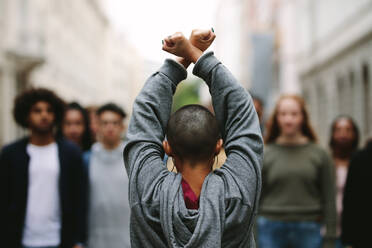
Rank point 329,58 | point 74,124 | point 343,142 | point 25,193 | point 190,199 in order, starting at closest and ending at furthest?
point 190,199, point 25,193, point 74,124, point 343,142, point 329,58

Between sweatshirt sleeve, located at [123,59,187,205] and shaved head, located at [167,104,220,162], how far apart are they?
97 mm

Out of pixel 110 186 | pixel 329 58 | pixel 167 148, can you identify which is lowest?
pixel 110 186

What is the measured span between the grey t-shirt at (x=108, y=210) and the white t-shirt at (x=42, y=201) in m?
0.55

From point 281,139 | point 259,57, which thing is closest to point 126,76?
point 259,57

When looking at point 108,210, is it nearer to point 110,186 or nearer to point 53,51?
point 110,186

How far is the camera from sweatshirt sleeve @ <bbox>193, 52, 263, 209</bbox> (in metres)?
2.13

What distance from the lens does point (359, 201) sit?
14.7 ft

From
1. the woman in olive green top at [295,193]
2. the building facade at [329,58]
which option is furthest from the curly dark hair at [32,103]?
the building facade at [329,58]

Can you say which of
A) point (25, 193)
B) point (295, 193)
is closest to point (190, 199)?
point (25, 193)

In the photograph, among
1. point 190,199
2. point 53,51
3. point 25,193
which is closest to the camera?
point 190,199

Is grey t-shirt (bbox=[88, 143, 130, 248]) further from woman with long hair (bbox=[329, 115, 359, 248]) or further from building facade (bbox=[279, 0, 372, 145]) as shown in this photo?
building facade (bbox=[279, 0, 372, 145])

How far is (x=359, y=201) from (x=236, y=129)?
8.73 ft

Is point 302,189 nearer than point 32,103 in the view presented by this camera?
No

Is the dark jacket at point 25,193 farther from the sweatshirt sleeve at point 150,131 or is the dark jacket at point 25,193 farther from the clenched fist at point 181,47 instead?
the clenched fist at point 181,47
